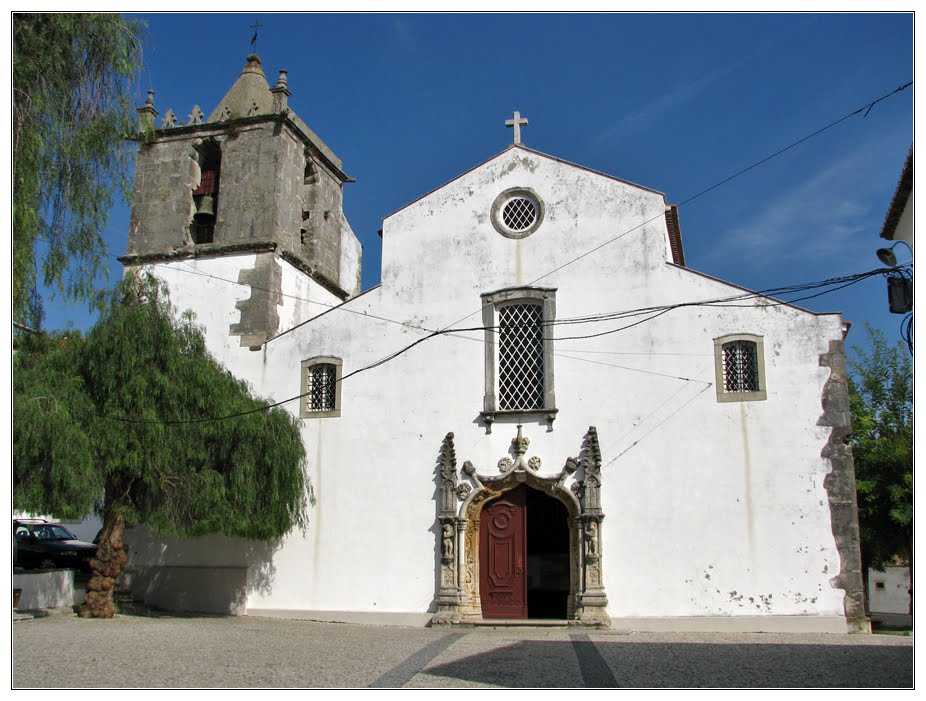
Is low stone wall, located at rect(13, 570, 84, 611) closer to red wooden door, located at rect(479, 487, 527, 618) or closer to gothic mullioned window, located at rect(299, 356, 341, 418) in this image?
gothic mullioned window, located at rect(299, 356, 341, 418)

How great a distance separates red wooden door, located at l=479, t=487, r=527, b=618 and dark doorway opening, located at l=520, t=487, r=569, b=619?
2.29 metres

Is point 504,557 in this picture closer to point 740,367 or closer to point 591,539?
point 591,539

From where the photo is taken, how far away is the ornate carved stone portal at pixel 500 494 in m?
14.3

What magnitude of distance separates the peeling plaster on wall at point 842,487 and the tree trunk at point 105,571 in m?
11.5

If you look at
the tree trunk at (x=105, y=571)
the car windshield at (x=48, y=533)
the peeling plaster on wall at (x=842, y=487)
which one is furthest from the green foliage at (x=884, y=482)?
the car windshield at (x=48, y=533)

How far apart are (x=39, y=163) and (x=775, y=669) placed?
30.9 feet

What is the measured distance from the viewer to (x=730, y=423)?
14273 millimetres

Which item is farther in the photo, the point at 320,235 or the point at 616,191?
the point at 320,235

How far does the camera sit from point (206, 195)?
19.1m

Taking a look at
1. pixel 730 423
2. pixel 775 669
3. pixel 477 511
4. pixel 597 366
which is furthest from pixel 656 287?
pixel 775 669

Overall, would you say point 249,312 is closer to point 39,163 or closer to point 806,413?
point 39,163

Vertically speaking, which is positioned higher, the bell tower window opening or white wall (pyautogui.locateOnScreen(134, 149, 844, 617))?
the bell tower window opening

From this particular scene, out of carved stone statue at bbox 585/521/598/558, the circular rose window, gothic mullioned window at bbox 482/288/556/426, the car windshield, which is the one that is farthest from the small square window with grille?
the car windshield

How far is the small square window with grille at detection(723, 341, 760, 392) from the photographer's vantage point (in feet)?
47.5
